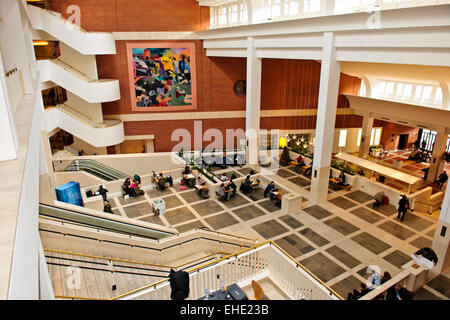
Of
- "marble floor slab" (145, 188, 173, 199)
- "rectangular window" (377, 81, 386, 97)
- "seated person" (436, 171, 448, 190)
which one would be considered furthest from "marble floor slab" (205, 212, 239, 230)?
"rectangular window" (377, 81, 386, 97)

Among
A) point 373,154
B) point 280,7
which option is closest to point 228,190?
point 280,7

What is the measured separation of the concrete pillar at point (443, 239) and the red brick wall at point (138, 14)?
17074 millimetres

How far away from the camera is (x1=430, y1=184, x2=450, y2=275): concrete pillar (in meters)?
8.50

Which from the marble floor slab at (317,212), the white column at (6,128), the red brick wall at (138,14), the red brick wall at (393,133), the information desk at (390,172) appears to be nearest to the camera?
the white column at (6,128)

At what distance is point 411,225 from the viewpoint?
1188 centimetres

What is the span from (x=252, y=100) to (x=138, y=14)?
9.21 meters

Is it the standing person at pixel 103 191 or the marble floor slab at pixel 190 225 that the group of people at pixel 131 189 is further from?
the marble floor slab at pixel 190 225

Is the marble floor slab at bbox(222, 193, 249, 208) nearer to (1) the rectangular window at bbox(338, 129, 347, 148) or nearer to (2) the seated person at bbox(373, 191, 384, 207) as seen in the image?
(2) the seated person at bbox(373, 191, 384, 207)

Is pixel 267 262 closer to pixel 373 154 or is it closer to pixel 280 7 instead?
pixel 280 7

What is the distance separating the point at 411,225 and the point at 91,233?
38.3 feet

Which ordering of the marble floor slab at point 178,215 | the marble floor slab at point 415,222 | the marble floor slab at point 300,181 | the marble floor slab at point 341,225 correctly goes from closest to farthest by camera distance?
the marble floor slab at point 341,225 → the marble floor slab at point 415,222 → the marble floor slab at point 178,215 → the marble floor slab at point 300,181

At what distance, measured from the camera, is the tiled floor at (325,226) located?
9648mm

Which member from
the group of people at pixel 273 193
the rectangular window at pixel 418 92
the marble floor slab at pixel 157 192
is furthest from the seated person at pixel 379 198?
the marble floor slab at pixel 157 192

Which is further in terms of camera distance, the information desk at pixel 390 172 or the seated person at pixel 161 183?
the seated person at pixel 161 183
